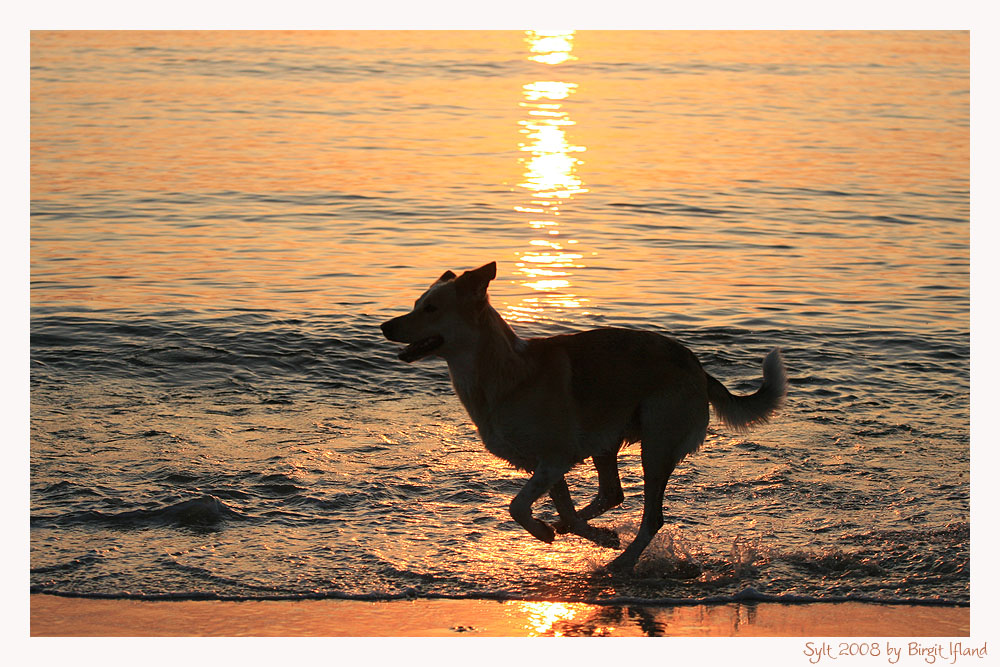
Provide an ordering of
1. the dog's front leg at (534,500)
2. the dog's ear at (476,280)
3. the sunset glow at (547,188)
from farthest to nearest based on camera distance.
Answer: the sunset glow at (547,188)
the dog's front leg at (534,500)
the dog's ear at (476,280)

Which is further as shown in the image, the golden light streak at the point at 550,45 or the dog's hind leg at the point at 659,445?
the golden light streak at the point at 550,45

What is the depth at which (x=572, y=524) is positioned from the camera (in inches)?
283

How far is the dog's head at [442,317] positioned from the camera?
671cm

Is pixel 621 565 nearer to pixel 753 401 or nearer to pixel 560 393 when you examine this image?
pixel 560 393

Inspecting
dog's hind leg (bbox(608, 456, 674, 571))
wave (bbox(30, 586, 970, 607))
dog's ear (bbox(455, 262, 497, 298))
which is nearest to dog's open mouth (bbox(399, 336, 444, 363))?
dog's ear (bbox(455, 262, 497, 298))

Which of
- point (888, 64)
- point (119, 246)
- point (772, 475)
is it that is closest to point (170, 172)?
point (119, 246)

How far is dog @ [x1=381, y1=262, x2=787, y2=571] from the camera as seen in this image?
677cm

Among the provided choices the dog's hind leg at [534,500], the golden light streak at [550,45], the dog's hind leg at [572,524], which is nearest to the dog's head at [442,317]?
the dog's hind leg at [534,500]

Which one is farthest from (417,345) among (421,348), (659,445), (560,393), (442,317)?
(659,445)

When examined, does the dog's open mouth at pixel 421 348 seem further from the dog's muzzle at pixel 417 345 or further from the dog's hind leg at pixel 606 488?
the dog's hind leg at pixel 606 488

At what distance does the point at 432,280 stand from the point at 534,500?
6.98 m

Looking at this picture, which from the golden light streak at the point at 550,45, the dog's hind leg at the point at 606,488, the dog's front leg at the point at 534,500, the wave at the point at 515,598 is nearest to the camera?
the wave at the point at 515,598
